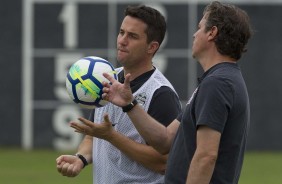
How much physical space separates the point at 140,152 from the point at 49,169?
11573 mm

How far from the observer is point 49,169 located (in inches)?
675

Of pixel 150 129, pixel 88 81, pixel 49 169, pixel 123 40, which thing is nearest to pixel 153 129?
pixel 150 129

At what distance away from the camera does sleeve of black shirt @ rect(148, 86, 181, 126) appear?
586 centimetres

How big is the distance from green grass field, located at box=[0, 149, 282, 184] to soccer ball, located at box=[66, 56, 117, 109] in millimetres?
9000

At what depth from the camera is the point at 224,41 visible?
5.13m

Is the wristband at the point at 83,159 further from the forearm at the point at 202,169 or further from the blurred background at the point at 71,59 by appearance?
the blurred background at the point at 71,59

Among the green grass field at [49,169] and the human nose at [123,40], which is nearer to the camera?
the human nose at [123,40]

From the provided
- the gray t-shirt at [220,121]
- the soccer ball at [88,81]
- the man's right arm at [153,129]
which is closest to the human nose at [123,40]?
the soccer ball at [88,81]

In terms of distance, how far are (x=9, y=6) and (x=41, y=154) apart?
3310mm

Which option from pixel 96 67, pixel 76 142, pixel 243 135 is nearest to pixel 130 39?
pixel 96 67

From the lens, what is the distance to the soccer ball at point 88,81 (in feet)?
19.1

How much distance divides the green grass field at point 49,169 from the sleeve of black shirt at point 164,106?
909cm

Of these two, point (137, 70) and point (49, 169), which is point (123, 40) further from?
point (49, 169)

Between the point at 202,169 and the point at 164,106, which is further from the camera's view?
the point at 164,106
